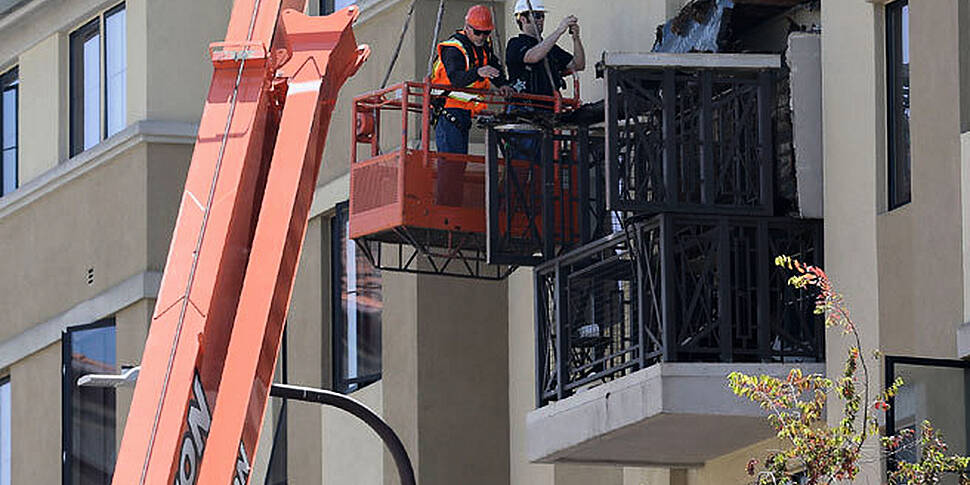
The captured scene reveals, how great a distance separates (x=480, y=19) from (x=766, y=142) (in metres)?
4.04

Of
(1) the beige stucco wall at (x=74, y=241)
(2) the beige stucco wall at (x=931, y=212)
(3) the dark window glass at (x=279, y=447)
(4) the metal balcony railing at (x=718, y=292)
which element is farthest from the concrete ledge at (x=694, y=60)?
(1) the beige stucco wall at (x=74, y=241)

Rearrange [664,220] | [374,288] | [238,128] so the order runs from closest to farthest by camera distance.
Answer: [238,128], [664,220], [374,288]

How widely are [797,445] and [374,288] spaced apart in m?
15.1

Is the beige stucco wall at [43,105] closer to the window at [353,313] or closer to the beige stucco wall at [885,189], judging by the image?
the window at [353,313]

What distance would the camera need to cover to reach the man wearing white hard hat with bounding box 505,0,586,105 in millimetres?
25656

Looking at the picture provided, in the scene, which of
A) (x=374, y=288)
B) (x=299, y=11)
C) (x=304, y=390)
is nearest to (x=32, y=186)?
(x=374, y=288)

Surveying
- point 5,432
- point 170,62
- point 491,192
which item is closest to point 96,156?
point 170,62

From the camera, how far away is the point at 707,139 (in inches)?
899

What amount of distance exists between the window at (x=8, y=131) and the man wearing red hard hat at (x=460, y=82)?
15.4m

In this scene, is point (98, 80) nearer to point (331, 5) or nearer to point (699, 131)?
point (331, 5)

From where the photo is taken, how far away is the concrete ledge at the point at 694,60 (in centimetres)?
2291

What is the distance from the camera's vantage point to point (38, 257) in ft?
129

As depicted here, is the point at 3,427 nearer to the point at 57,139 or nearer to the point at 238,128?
the point at 57,139

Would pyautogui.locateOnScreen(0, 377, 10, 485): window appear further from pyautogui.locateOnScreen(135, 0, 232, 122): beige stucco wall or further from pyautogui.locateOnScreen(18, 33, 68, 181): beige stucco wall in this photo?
pyautogui.locateOnScreen(135, 0, 232, 122): beige stucco wall
